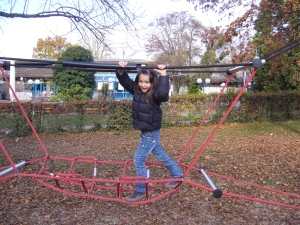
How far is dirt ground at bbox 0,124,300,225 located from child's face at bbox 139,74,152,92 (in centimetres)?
172

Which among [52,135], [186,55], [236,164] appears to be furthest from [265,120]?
[186,55]

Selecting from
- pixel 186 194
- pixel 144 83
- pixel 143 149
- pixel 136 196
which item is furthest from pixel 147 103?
pixel 186 194

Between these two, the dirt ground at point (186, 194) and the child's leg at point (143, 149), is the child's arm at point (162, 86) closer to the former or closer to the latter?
the child's leg at point (143, 149)

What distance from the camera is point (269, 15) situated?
10.6m

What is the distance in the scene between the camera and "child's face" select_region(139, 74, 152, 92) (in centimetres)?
357

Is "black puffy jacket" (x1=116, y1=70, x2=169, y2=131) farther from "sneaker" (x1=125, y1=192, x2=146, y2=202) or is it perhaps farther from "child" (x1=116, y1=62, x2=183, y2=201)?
"sneaker" (x1=125, y1=192, x2=146, y2=202)

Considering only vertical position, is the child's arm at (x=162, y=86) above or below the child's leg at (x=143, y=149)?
above

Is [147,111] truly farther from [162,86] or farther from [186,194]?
[186,194]

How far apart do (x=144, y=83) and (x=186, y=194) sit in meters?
2.25

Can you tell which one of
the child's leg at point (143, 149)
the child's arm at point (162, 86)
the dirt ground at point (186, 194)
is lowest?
the dirt ground at point (186, 194)

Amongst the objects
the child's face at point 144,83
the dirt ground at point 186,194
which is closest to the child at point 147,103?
the child's face at point 144,83

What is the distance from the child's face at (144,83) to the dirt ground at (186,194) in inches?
67.6

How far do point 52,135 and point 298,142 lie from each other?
8135 millimetres

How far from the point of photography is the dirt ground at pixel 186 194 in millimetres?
4129
